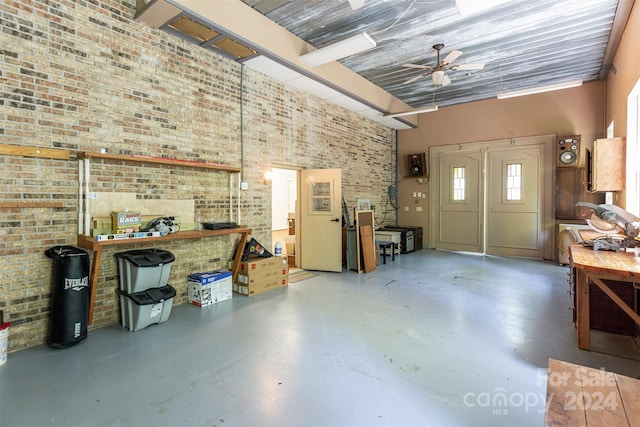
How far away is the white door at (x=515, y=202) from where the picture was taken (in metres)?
7.55

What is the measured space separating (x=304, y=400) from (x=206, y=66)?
437cm

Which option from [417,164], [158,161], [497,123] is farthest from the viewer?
[417,164]

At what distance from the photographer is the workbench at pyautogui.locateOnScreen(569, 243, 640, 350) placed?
2469mm

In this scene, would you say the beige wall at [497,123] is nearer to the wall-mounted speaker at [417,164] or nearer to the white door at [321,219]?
the wall-mounted speaker at [417,164]

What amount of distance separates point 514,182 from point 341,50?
5885mm

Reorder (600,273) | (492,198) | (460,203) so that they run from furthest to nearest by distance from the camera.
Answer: (460,203) → (492,198) → (600,273)

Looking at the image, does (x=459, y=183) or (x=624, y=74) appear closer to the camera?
(x=624, y=74)

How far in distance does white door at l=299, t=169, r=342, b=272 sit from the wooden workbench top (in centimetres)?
369

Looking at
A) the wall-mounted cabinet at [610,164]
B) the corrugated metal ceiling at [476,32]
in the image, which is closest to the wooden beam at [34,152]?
the corrugated metal ceiling at [476,32]

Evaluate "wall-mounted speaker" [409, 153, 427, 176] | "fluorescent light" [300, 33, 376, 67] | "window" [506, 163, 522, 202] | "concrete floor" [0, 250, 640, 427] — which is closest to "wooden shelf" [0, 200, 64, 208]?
"concrete floor" [0, 250, 640, 427]

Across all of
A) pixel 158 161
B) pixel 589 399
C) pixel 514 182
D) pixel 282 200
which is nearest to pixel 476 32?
pixel 514 182

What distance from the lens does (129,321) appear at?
344 centimetres

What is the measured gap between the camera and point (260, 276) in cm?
484

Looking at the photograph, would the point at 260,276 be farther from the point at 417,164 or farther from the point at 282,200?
the point at 282,200
